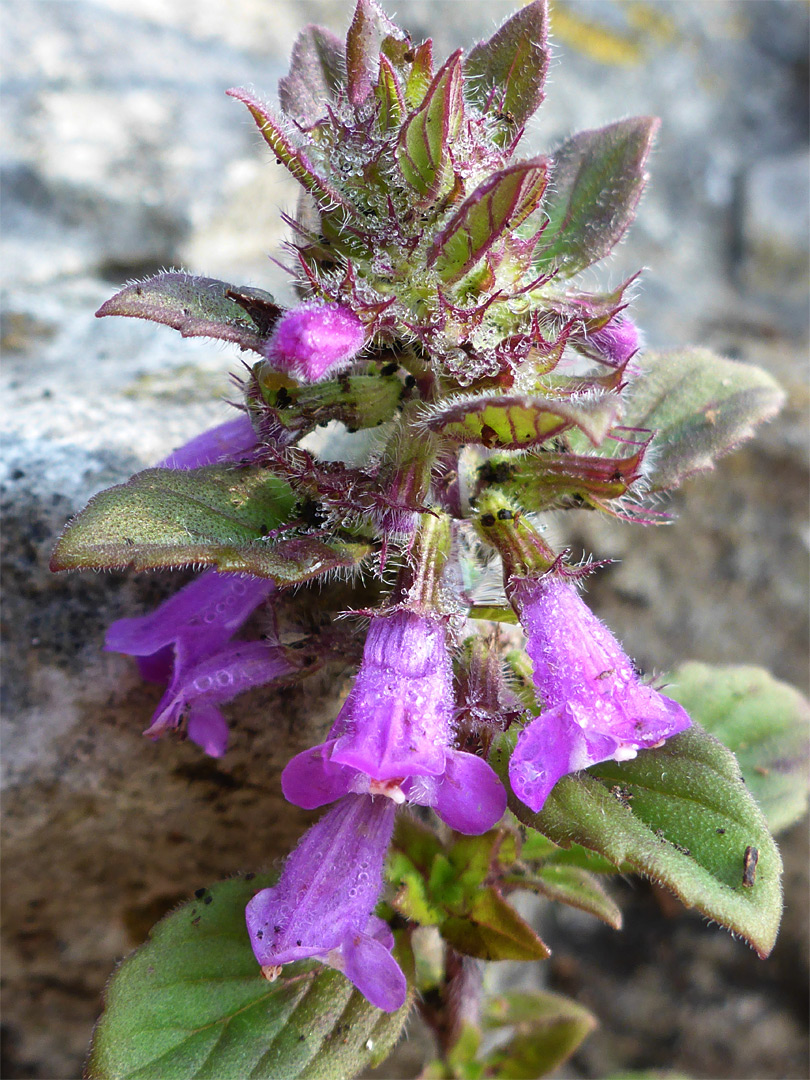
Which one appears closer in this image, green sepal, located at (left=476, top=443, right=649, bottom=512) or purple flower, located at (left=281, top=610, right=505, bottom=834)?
purple flower, located at (left=281, top=610, right=505, bottom=834)

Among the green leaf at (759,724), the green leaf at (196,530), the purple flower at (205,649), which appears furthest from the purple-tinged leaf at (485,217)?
the green leaf at (759,724)

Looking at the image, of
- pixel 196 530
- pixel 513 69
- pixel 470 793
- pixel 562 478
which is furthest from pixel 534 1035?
pixel 513 69

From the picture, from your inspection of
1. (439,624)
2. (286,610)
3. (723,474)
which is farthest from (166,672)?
(723,474)

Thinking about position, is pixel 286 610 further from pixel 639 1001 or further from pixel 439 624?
pixel 639 1001

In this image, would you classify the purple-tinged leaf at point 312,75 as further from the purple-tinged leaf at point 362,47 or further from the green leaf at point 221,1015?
the green leaf at point 221,1015

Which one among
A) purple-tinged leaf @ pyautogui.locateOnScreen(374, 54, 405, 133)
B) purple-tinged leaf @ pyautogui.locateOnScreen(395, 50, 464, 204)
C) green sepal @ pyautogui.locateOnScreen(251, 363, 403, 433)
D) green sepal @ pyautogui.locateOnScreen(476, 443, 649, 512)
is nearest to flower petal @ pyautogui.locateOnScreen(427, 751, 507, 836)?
green sepal @ pyautogui.locateOnScreen(476, 443, 649, 512)

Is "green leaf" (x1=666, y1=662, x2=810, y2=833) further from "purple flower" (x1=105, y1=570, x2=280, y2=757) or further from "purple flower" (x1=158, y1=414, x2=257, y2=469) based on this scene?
"purple flower" (x1=158, y1=414, x2=257, y2=469)
